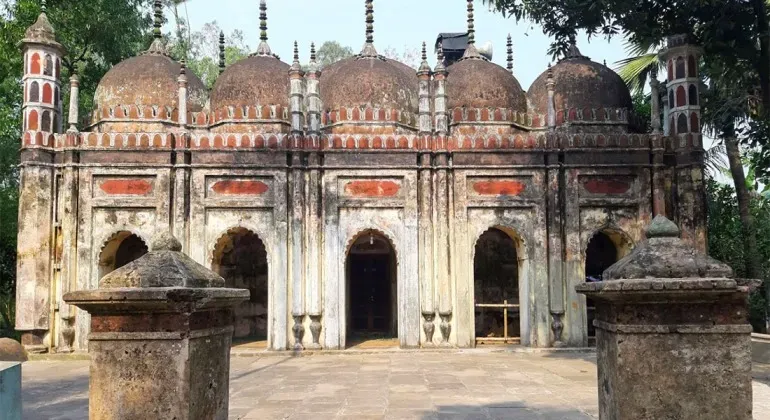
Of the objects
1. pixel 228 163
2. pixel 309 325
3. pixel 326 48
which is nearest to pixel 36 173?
pixel 228 163

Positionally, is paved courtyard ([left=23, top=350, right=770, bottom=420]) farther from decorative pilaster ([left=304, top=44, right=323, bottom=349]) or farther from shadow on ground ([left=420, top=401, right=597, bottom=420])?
decorative pilaster ([left=304, top=44, right=323, bottom=349])

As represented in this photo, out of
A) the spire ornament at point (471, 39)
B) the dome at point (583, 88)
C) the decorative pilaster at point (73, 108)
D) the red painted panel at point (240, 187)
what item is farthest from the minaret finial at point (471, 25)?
the decorative pilaster at point (73, 108)

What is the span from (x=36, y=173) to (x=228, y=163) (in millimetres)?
3723

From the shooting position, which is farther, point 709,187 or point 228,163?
point 709,187

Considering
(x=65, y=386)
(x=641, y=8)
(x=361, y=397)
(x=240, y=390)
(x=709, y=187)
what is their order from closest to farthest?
1. (x=361, y=397)
2. (x=240, y=390)
3. (x=65, y=386)
4. (x=641, y=8)
5. (x=709, y=187)

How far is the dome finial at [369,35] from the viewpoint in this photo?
49.0ft

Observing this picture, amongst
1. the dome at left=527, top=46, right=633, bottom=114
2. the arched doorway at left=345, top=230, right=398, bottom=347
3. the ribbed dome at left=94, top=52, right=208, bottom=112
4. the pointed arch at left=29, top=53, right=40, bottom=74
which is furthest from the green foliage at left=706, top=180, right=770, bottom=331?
the pointed arch at left=29, top=53, right=40, bottom=74

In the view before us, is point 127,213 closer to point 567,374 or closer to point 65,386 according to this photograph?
point 65,386

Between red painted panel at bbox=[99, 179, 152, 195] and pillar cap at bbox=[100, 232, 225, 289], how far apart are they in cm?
950

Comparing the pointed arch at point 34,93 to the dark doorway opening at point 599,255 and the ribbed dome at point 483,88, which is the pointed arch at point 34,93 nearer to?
the ribbed dome at point 483,88

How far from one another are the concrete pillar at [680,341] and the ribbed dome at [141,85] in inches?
500

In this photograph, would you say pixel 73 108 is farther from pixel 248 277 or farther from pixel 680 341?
pixel 680 341

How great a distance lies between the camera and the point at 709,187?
17219 mm

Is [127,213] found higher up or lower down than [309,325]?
higher up
